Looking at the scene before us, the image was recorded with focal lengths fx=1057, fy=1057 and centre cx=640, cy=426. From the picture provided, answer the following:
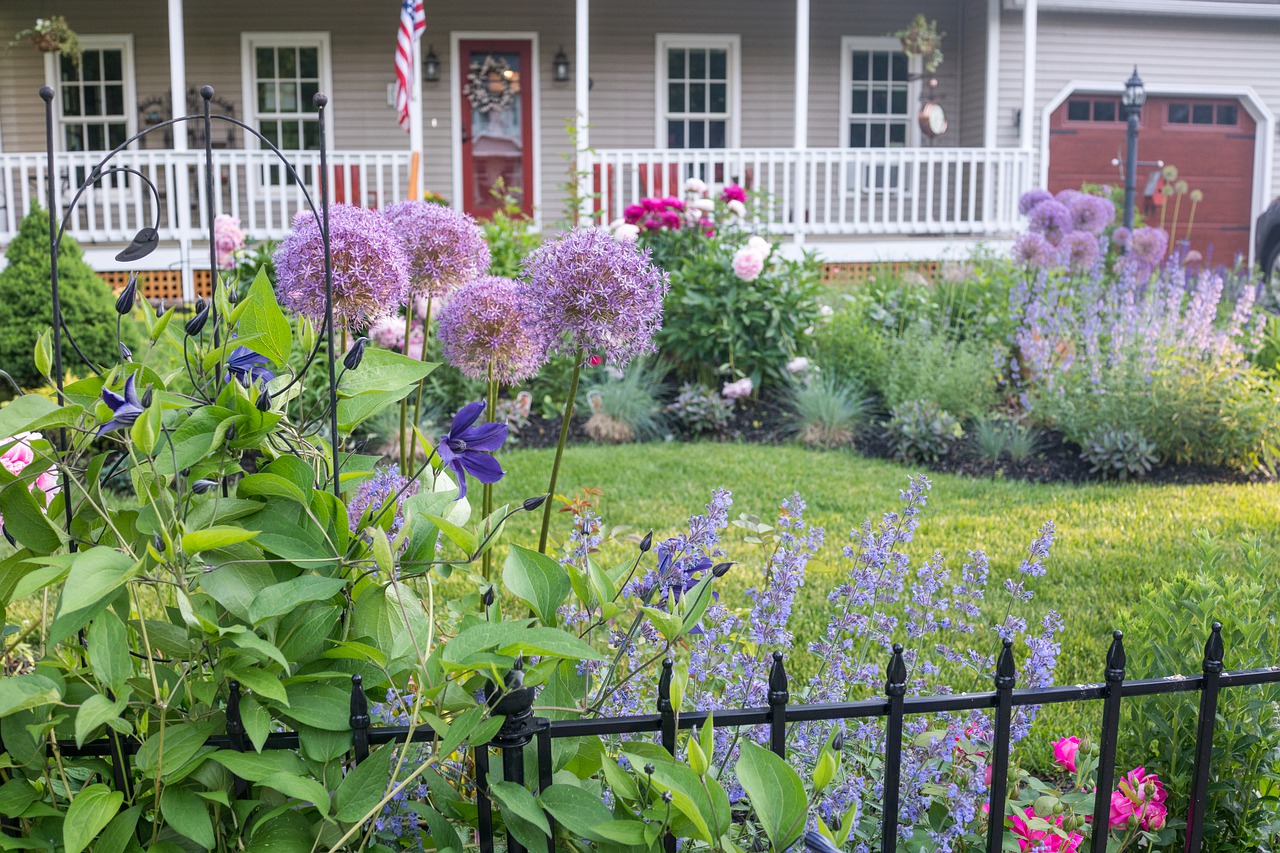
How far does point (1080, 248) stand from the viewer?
6.62m

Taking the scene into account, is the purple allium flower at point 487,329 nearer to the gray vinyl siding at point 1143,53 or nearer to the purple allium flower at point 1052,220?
the purple allium flower at point 1052,220

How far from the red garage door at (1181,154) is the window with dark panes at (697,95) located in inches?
153

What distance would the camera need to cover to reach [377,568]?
4.41 ft

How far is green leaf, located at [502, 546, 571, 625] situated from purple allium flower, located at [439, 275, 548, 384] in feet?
2.46

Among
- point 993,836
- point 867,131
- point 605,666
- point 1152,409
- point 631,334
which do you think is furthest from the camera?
point 867,131

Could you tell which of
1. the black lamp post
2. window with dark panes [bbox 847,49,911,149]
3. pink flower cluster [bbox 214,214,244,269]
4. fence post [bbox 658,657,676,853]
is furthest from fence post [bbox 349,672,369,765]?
window with dark panes [bbox 847,49,911,149]

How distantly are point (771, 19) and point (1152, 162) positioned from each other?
189 inches

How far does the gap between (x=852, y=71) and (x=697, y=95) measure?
6.06ft

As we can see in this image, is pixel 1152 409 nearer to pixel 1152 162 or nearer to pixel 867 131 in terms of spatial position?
pixel 867 131

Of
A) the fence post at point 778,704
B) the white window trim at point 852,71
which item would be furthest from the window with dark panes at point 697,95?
the fence post at point 778,704

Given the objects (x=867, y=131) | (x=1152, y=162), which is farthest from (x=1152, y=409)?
(x=1152, y=162)

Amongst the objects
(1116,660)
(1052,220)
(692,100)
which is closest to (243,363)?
(1116,660)

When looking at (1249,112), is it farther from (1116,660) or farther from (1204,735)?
(1116,660)

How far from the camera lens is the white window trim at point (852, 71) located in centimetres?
1199
